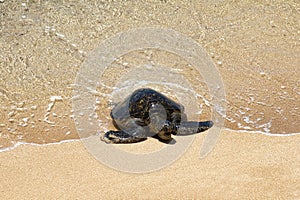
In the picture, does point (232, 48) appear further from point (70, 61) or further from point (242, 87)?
point (70, 61)

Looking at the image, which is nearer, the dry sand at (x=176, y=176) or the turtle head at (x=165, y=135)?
the dry sand at (x=176, y=176)

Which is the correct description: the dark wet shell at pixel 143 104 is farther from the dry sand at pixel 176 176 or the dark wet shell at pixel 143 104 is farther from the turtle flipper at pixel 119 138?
the dry sand at pixel 176 176

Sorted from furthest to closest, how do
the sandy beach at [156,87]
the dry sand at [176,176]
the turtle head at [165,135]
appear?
the turtle head at [165,135] → the sandy beach at [156,87] → the dry sand at [176,176]

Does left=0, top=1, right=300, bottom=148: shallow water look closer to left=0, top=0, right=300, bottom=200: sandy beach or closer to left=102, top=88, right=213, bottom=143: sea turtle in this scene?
left=0, top=0, right=300, bottom=200: sandy beach

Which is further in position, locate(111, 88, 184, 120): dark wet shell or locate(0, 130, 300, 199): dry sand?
locate(111, 88, 184, 120): dark wet shell

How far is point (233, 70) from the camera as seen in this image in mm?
5266

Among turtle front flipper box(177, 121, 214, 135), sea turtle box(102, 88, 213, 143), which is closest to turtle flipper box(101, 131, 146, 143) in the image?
sea turtle box(102, 88, 213, 143)

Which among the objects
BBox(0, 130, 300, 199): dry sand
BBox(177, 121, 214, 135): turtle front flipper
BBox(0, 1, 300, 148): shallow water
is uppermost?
BBox(0, 1, 300, 148): shallow water

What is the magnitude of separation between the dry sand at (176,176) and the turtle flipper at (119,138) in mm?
241

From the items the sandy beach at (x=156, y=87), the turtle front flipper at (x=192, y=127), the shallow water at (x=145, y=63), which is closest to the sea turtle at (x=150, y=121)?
the turtle front flipper at (x=192, y=127)

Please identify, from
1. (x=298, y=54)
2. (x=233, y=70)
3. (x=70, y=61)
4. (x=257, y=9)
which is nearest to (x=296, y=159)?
(x=233, y=70)

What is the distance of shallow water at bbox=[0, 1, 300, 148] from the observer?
4430 millimetres

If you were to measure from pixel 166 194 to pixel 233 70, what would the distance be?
2.56 m

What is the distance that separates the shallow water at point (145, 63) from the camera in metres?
4.43
